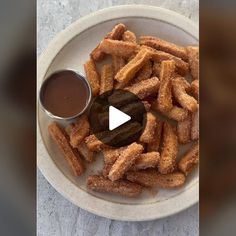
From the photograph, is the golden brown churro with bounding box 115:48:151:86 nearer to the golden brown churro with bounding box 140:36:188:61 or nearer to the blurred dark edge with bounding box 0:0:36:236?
the golden brown churro with bounding box 140:36:188:61

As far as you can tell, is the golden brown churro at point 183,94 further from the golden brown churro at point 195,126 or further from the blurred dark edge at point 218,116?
the blurred dark edge at point 218,116

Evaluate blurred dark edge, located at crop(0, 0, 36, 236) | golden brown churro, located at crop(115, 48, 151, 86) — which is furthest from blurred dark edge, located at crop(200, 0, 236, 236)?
golden brown churro, located at crop(115, 48, 151, 86)

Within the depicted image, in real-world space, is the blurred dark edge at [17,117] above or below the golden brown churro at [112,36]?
above

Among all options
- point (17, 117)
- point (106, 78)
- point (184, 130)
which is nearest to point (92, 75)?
point (106, 78)

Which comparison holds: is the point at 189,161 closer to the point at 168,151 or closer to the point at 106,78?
the point at 168,151

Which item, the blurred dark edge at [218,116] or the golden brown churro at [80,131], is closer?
the blurred dark edge at [218,116]

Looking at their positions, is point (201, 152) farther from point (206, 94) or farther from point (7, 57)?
point (7, 57)

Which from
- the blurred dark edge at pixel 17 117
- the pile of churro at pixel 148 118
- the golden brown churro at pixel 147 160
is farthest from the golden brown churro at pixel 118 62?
the blurred dark edge at pixel 17 117
